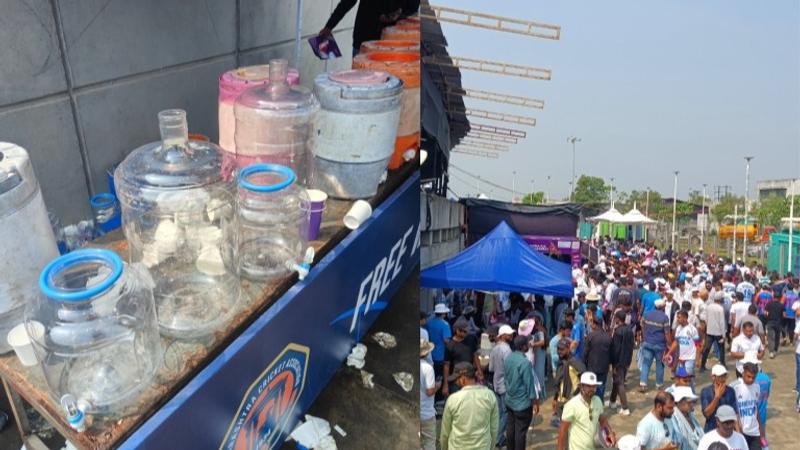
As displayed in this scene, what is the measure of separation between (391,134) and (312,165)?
37 centimetres

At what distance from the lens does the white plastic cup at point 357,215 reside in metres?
2.73

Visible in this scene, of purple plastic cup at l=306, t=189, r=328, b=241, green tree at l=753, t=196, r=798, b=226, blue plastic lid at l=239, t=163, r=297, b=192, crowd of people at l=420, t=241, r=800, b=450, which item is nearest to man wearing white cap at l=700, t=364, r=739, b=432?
crowd of people at l=420, t=241, r=800, b=450

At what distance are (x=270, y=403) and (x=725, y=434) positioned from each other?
2690 millimetres

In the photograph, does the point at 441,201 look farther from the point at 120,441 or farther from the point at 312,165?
the point at 120,441

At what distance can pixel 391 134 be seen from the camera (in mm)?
3010

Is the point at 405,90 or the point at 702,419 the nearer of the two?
the point at 405,90

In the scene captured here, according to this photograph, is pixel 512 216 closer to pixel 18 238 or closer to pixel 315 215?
pixel 315 215

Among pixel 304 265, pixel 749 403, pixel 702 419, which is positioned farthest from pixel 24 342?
pixel 702 419

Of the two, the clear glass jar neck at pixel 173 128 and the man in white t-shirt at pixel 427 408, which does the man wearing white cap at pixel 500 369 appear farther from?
the clear glass jar neck at pixel 173 128

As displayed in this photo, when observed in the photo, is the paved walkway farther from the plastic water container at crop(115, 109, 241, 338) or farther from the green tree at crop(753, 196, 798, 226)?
the green tree at crop(753, 196, 798, 226)

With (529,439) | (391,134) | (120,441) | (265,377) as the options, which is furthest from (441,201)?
(529,439)

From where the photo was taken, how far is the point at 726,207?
47500 millimetres

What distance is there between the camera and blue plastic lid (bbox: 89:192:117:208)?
2.72 meters

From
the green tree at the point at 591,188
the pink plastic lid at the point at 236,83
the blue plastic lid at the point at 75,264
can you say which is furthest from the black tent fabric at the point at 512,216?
the green tree at the point at 591,188
